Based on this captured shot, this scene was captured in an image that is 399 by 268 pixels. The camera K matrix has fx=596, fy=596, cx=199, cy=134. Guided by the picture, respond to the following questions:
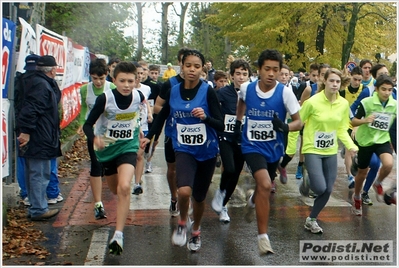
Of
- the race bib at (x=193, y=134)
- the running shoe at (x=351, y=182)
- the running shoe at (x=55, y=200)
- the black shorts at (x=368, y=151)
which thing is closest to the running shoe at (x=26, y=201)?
the running shoe at (x=55, y=200)

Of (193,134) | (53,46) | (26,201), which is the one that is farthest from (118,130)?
(53,46)

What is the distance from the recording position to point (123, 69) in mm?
6145

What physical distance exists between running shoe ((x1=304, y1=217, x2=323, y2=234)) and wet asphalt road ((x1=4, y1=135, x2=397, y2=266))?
57 millimetres

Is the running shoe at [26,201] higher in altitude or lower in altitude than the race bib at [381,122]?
lower

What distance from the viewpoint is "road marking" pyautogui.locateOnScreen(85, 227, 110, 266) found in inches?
217

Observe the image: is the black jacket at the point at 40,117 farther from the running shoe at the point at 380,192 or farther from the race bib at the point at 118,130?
the running shoe at the point at 380,192

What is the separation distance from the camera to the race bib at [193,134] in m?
5.80

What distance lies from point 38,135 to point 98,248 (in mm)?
1773

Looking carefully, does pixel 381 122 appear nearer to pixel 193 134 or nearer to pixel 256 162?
pixel 256 162

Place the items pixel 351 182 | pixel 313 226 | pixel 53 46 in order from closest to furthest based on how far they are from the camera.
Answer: pixel 313 226 < pixel 351 182 < pixel 53 46

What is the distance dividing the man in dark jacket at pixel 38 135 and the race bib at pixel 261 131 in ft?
8.44

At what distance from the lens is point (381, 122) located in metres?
7.33

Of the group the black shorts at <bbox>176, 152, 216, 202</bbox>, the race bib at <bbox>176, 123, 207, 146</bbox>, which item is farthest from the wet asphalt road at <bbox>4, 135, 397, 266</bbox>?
the race bib at <bbox>176, 123, 207, 146</bbox>

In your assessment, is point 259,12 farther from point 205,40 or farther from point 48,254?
point 48,254
